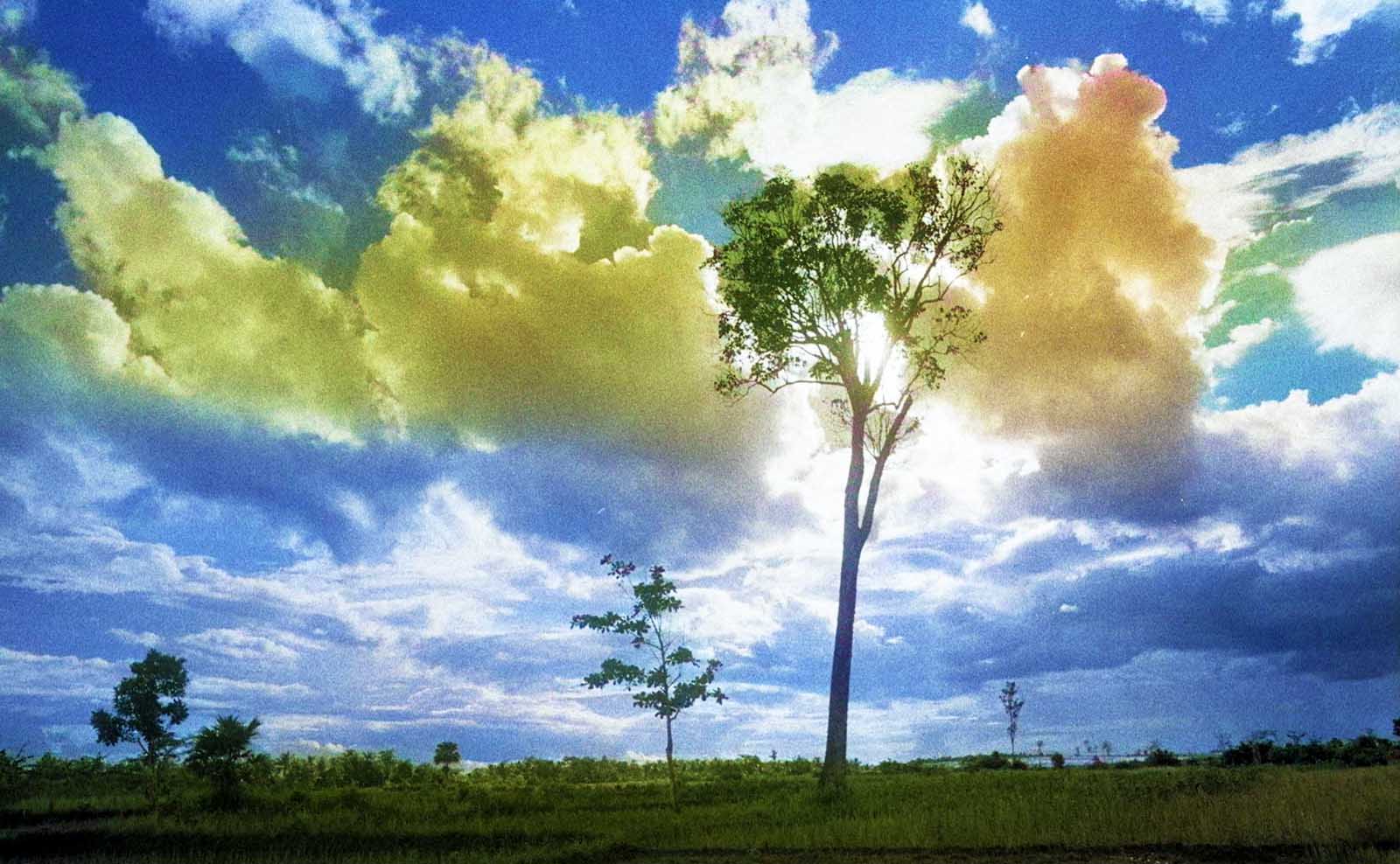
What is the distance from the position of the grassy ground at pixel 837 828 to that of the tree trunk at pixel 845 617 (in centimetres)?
101

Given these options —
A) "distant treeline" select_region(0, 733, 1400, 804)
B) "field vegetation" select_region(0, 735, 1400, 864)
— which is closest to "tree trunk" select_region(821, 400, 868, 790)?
"field vegetation" select_region(0, 735, 1400, 864)

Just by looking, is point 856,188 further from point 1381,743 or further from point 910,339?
point 1381,743

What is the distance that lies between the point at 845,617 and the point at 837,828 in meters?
8.86

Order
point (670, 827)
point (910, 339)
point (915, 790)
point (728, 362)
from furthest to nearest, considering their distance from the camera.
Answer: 1. point (728, 362)
2. point (910, 339)
3. point (915, 790)
4. point (670, 827)

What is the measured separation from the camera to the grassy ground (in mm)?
14172

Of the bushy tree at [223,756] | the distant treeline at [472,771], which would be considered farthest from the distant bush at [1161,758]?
the bushy tree at [223,756]

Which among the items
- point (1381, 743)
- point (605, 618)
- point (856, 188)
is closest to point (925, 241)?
point (856, 188)

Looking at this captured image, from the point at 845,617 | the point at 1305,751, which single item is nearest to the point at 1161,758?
the point at 1305,751

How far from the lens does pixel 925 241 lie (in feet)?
99.2

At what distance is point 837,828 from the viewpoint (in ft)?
57.3

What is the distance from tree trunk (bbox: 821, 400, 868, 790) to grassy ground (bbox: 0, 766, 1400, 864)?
101cm

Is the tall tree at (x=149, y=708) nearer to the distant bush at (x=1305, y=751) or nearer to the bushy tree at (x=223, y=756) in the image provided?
the bushy tree at (x=223, y=756)

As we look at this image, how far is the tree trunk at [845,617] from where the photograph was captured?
24.1 metres

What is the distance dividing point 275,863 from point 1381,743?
177 ft
